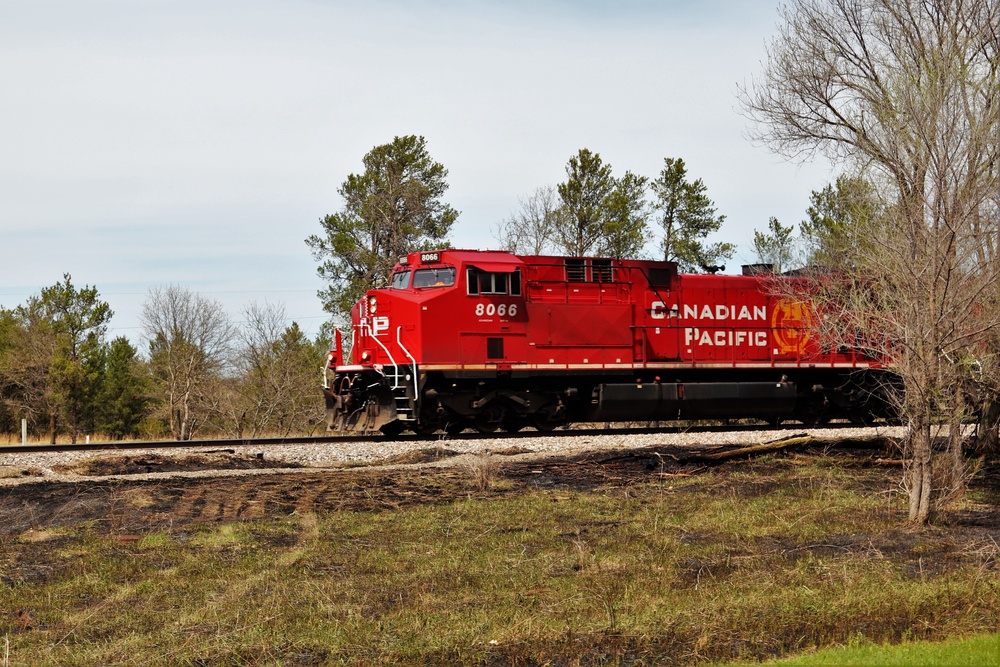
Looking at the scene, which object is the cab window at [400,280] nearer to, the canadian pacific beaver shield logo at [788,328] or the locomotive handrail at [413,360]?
the locomotive handrail at [413,360]

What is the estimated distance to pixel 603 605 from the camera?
6578 mm

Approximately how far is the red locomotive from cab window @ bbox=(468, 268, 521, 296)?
0.03m

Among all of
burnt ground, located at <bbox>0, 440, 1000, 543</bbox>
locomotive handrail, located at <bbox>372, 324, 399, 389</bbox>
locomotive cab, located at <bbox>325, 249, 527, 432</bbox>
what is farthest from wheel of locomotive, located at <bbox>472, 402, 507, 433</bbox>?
burnt ground, located at <bbox>0, 440, 1000, 543</bbox>

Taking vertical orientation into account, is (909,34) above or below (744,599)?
above

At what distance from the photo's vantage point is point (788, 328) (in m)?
20.8

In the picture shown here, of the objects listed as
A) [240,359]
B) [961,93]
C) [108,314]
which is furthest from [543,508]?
[108,314]

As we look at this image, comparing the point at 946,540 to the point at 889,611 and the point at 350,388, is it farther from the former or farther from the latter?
the point at 350,388

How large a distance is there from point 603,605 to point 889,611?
2.04 meters

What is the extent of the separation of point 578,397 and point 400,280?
14.6ft

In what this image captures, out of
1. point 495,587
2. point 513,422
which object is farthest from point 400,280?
point 495,587

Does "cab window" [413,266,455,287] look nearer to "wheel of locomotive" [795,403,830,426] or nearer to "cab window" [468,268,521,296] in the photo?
"cab window" [468,268,521,296]

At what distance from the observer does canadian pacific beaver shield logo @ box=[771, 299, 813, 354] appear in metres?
20.7

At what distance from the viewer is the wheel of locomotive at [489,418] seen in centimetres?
1858

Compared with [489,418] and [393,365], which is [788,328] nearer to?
[489,418]
